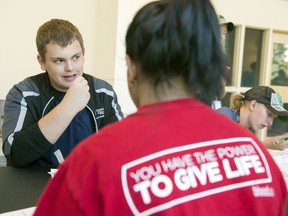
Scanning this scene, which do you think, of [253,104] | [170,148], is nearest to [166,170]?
[170,148]

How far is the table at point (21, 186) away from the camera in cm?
88

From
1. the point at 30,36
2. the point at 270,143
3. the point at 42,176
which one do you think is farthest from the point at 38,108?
the point at 30,36

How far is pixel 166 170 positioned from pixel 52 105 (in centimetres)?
100

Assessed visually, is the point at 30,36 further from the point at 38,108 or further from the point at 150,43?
the point at 150,43

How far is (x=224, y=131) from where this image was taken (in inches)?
20.6

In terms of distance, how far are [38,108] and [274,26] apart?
341cm

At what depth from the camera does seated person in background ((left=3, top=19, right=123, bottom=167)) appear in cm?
116

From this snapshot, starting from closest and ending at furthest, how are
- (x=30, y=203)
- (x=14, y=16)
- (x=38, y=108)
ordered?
(x=30, y=203), (x=38, y=108), (x=14, y=16)

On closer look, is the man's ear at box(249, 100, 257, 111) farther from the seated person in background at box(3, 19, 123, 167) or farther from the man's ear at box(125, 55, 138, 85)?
the man's ear at box(125, 55, 138, 85)

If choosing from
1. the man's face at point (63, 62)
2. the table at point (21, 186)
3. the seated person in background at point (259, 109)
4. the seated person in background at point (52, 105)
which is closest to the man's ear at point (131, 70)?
the table at point (21, 186)

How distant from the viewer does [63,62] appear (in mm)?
1307

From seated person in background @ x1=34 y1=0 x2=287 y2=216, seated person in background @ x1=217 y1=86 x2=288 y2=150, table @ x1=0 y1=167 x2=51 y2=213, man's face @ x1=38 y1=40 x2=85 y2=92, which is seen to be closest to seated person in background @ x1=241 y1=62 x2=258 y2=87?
seated person in background @ x1=217 y1=86 x2=288 y2=150

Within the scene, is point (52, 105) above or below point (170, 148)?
below

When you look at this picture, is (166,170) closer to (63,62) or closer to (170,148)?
(170,148)
